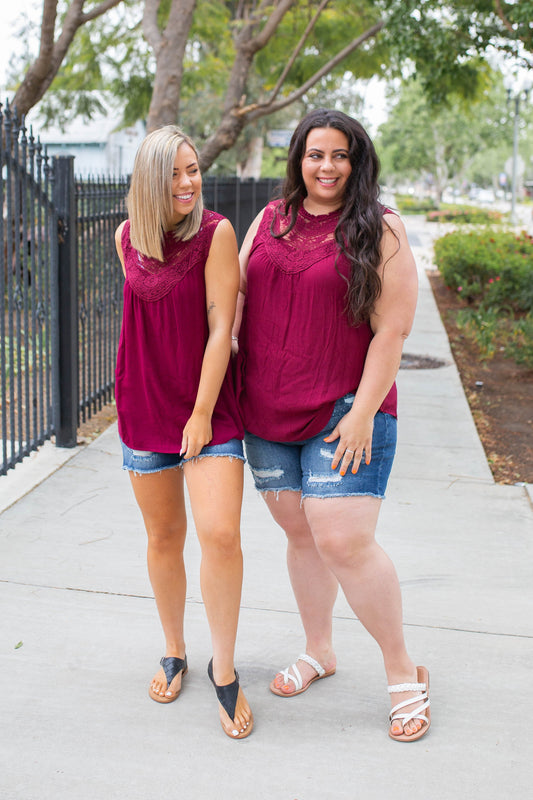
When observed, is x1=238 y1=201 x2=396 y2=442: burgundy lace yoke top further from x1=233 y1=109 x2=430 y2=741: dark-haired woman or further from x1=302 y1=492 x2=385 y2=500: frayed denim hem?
x1=302 y1=492 x2=385 y2=500: frayed denim hem

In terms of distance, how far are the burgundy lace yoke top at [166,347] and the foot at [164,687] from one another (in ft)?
2.72

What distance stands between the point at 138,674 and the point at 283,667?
1.69 feet

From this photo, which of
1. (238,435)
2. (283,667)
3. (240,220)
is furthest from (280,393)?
(240,220)

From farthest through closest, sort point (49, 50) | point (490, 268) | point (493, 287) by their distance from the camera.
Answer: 1. point (490, 268)
2. point (493, 287)
3. point (49, 50)

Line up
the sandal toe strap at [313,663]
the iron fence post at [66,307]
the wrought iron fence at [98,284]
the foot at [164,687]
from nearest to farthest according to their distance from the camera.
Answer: the foot at [164,687], the sandal toe strap at [313,663], the iron fence post at [66,307], the wrought iron fence at [98,284]

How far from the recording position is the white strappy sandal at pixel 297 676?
3123mm

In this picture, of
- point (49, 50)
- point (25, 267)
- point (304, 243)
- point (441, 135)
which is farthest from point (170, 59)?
point (441, 135)

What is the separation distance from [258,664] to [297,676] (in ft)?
0.78

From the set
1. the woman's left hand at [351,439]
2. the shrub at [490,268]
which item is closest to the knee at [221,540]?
the woman's left hand at [351,439]

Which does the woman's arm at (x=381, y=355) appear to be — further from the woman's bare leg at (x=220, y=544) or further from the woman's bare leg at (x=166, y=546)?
the woman's bare leg at (x=166, y=546)

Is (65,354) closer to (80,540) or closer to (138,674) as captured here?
(80,540)

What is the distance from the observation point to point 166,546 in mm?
3018

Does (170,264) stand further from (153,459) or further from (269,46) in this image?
(269,46)

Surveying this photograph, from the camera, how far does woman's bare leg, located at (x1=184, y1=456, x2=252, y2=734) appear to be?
272 cm
